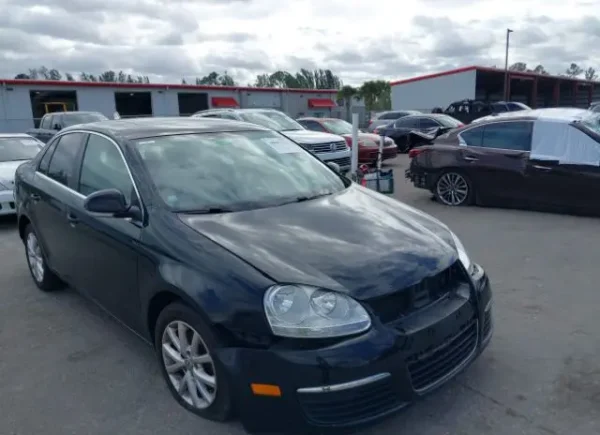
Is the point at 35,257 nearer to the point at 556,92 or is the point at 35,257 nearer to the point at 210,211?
the point at 210,211

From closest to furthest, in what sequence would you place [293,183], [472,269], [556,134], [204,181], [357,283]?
[357,283] < [472,269] < [204,181] < [293,183] < [556,134]

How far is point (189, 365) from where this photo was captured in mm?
2857

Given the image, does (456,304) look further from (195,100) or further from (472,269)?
(195,100)

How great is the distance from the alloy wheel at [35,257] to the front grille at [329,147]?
287 inches

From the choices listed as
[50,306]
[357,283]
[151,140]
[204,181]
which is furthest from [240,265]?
[50,306]

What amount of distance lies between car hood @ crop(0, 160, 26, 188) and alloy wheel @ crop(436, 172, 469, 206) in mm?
6683

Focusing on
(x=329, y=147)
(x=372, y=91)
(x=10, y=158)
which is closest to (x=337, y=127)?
(x=329, y=147)

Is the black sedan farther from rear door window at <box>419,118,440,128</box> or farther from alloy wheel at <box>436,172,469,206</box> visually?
rear door window at <box>419,118,440,128</box>

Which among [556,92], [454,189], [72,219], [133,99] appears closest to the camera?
[72,219]

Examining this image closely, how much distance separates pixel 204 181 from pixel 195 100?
36.0 m

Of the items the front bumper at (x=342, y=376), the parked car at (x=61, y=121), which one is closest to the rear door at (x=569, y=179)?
the front bumper at (x=342, y=376)

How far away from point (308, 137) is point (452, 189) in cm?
439

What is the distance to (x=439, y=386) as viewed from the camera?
2625mm

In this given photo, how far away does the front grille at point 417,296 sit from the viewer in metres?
2.53
